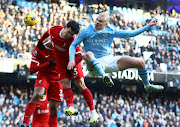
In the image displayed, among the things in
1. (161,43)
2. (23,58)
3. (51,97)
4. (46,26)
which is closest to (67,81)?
(51,97)

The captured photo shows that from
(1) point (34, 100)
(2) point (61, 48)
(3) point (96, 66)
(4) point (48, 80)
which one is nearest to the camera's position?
(3) point (96, 66)

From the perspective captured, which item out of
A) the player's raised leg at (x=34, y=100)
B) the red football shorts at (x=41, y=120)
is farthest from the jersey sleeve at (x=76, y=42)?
the red football shorts at (x=41, y=120)

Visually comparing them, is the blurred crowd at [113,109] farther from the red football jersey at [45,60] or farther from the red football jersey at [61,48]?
the red football jersey at [61,48]

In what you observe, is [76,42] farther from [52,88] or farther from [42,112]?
[42,112]

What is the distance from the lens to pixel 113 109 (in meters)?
19.4

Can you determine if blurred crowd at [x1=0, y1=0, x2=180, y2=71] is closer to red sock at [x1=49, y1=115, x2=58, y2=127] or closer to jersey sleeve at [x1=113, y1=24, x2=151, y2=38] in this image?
red sock at [x1=49, y1=115, x2=58, y2=127]

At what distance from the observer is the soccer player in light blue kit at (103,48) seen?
24.6ft

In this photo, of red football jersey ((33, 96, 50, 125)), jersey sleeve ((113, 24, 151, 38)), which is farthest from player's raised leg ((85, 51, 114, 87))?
red football jersey ((33, 96, 50, 125))

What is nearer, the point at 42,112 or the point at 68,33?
the point at 68,33

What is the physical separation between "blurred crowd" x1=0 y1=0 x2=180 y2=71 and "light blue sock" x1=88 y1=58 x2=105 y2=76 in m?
11.8

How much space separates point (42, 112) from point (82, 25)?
42.8ft

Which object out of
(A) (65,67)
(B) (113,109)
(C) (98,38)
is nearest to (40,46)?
(A) (65,67)

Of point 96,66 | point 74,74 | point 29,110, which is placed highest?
point 96,66

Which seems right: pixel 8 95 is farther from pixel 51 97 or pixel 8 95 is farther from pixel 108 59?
pixel 108 59
